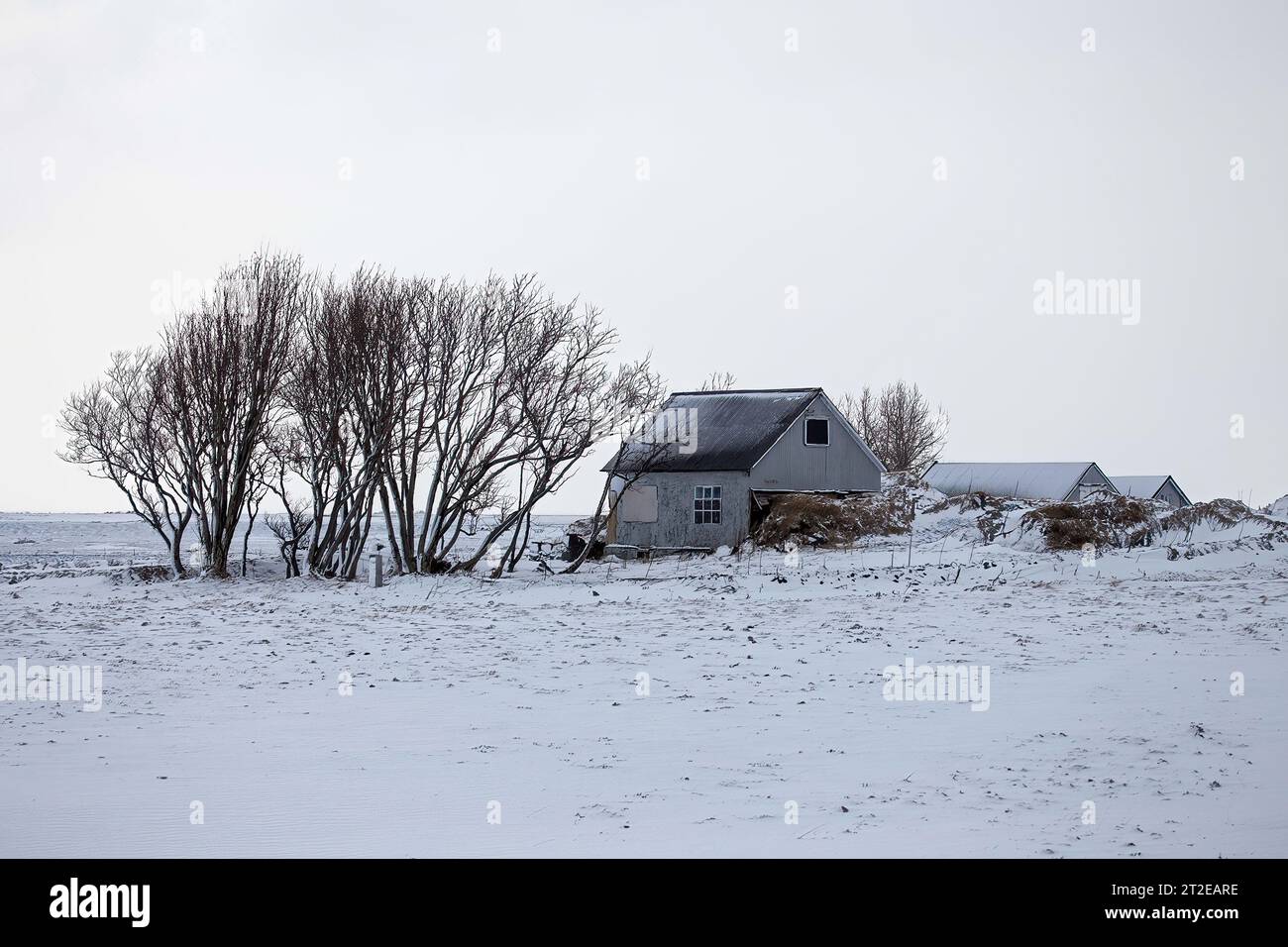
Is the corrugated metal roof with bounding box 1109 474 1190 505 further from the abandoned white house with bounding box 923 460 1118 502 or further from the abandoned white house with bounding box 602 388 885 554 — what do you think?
the abandoned white house with bounding box 602 388 885 554

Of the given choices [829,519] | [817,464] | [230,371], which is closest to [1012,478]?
[817,464]

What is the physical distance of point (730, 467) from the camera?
40344 mm

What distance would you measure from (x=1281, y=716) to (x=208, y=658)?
1271 cm

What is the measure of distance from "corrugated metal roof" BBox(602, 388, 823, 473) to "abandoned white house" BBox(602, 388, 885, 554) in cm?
4

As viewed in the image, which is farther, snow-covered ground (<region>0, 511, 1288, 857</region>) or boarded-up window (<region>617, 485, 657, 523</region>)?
boarded-up window (<region>617, 485, 657, 523</region>)

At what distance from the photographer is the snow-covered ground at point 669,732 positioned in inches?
333

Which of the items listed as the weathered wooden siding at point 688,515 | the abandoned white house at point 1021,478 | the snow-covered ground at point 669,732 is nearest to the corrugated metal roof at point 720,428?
the weathered wooden siding at point 688,515

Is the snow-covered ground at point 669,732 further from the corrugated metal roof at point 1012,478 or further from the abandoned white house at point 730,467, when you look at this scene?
the corrugated metal roof at point 1012,478

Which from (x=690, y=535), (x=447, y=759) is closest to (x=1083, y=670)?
(x=447, y=759)

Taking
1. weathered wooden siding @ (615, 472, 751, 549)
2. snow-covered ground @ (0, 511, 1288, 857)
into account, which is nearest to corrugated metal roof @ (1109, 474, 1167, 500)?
weathered wooden siding @ (615, 472, 751, 549)

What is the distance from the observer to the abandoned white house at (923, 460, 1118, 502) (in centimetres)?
6606

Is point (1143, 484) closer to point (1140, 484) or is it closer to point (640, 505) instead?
point (1140, 484)

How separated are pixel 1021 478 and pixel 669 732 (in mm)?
60771
